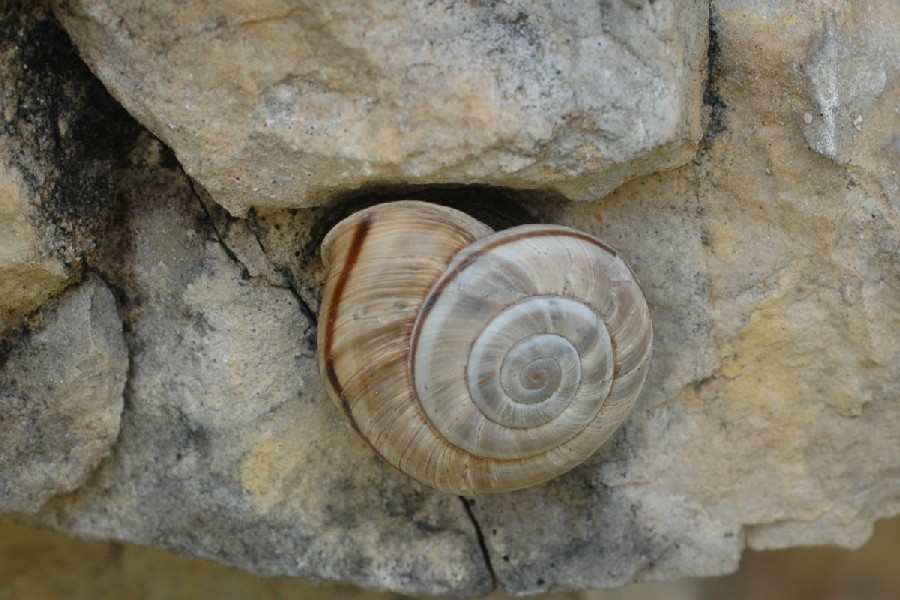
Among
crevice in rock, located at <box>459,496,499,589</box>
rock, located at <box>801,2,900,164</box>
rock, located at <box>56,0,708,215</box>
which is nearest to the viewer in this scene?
rock, located at <box>56,0,708,215</box>

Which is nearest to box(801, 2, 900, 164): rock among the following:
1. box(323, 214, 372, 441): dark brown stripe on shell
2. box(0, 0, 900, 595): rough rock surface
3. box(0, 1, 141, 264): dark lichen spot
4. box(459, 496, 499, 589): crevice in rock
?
box(0, 0, 900, 595): rough rock surface

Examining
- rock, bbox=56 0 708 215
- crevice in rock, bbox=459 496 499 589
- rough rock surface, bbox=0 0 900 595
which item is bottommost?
crevice in rock, bbox=459 496 499 589

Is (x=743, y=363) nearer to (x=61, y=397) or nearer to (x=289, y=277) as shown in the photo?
(x=289, y=277)

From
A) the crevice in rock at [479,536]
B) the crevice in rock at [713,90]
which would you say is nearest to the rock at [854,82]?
the crevice in rock at [713,90]

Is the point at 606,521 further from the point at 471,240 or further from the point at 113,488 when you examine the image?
the point at 113,488

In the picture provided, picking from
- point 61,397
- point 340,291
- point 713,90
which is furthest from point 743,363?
point 61,397

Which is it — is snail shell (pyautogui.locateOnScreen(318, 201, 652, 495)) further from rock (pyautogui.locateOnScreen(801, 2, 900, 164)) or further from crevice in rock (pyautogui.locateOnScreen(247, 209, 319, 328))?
rock (pyautogui.locateOnScreen(801, 2, 900, 164))
